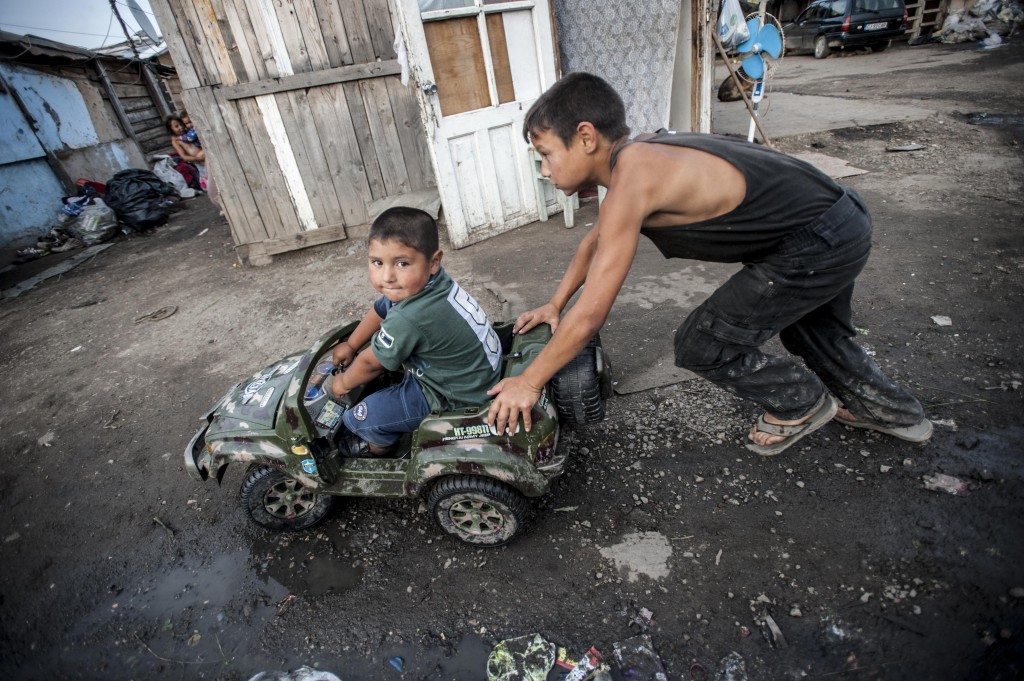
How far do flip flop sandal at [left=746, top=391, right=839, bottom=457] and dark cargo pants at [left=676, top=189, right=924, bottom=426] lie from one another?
0.06m

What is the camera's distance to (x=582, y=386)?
72.9 inches

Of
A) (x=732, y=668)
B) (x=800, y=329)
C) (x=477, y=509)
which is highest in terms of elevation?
(x=800, y=329)

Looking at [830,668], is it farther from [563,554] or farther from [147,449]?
[147,449]

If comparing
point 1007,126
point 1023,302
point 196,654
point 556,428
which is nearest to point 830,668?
point 556,428

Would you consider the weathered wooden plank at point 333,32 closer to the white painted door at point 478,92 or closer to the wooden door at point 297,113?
the wooden door at point 297,113

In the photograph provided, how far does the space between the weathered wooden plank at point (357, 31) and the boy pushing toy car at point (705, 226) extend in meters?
4.59

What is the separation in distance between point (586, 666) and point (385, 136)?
567cm

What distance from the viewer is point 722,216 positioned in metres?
1.73

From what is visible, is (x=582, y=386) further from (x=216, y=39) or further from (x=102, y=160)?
(x=102, y=160)

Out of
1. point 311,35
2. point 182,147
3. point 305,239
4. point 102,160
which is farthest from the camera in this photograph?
point 102,160

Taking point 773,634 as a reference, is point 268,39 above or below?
above

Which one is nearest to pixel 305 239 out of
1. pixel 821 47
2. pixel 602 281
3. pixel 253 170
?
Result: pixel 253 170

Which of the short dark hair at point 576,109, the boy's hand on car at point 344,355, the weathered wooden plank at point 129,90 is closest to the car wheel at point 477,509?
the boy's hand on car at point 344,355

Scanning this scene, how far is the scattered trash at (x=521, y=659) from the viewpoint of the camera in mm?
1703
